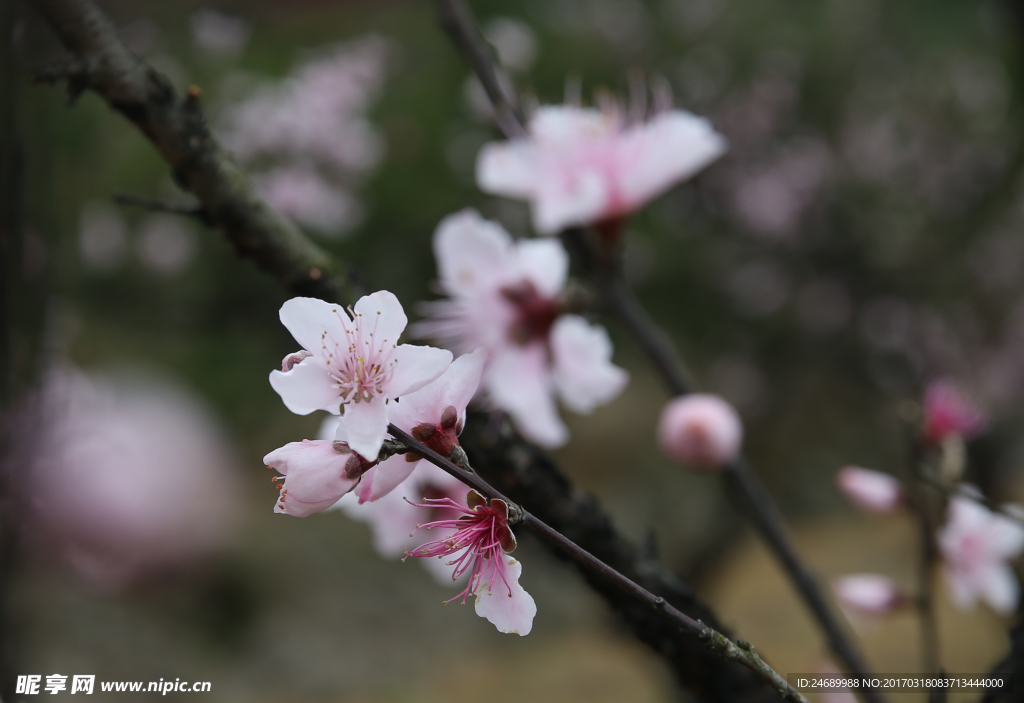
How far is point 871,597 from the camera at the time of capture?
19.4 inches

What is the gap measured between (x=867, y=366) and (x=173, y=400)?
202 centimetres

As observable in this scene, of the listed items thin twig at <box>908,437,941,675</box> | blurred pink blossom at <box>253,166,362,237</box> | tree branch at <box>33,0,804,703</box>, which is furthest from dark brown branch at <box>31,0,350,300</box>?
blurred pink blossom at <box>253,166,362,237</box>

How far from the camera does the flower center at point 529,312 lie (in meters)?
0.48

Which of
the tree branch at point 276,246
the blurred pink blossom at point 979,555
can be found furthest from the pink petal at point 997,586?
the tree branch at point 276,246

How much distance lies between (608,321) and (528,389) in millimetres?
1189

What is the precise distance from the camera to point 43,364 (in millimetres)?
428

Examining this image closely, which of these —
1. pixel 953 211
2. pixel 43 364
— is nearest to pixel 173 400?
pixel 43 364

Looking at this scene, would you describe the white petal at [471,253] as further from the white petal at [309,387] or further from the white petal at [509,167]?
the white petal at [309,387]

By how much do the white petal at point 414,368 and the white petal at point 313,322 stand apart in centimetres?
3

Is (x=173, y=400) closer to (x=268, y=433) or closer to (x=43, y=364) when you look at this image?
(x=268, y=433)

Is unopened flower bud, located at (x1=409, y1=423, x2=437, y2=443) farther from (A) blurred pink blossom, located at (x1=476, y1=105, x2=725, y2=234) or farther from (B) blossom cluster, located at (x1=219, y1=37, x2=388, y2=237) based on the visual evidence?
(B) blossom cluster, located at (x1=219, y1=37, x2=388, y2=237)

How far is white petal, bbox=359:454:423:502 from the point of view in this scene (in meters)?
0.21

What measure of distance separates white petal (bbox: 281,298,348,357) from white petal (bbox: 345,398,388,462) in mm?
30

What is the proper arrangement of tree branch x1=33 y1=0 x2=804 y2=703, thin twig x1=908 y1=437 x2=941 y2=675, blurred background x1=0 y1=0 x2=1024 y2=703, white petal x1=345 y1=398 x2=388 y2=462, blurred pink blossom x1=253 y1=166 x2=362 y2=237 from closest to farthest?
white petal x1=345 y1=398 x2=388 y2=462 < tree branch x1=33 y1=0 x2=804 y2=703 < thin twig x1=908 y1=437 x2=941 y2=675 < blurred background x1=0 y1=0 x2=1024 y2=703 < blurred pink blossom x1=253 y1=166 x2=362 y2=237
